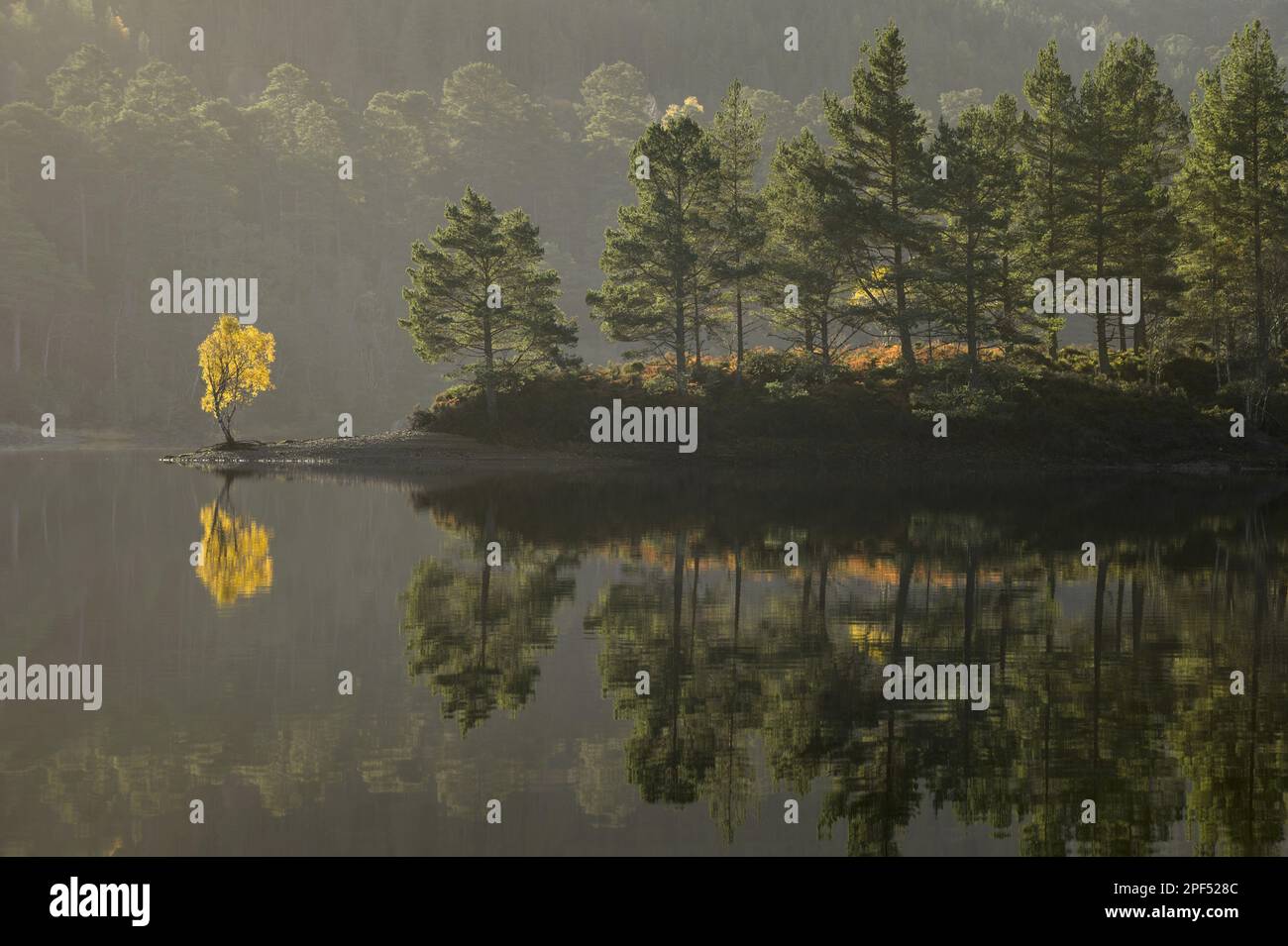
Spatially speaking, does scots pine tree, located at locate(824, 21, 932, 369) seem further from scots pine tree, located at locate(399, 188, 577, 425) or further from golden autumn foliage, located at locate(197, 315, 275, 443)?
golden autumn foliage, located at locate(197, 315, 275, 443)

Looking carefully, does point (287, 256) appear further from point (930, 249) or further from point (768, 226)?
point (930, 249)

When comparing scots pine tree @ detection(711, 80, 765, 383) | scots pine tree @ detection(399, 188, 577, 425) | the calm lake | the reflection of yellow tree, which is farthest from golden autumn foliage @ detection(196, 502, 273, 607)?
scots pine tree @ detection(711, 80, 765, 383)

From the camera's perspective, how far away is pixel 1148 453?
5475cm

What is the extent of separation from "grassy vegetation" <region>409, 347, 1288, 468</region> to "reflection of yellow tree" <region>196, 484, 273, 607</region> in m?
29.6

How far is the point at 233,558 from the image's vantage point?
2577 cm

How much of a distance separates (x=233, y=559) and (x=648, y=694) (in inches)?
564

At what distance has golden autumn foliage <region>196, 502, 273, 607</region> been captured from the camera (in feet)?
71.1

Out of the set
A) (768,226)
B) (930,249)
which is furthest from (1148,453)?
(768,226)

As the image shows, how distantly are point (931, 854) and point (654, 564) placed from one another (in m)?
15.4

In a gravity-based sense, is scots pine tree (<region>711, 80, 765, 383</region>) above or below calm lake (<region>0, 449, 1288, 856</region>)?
above

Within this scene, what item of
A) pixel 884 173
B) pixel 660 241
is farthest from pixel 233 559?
pixel 884 173

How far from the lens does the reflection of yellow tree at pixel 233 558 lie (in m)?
21.7

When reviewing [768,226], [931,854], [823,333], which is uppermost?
[768,226]

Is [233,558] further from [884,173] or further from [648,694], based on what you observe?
[884,173]
